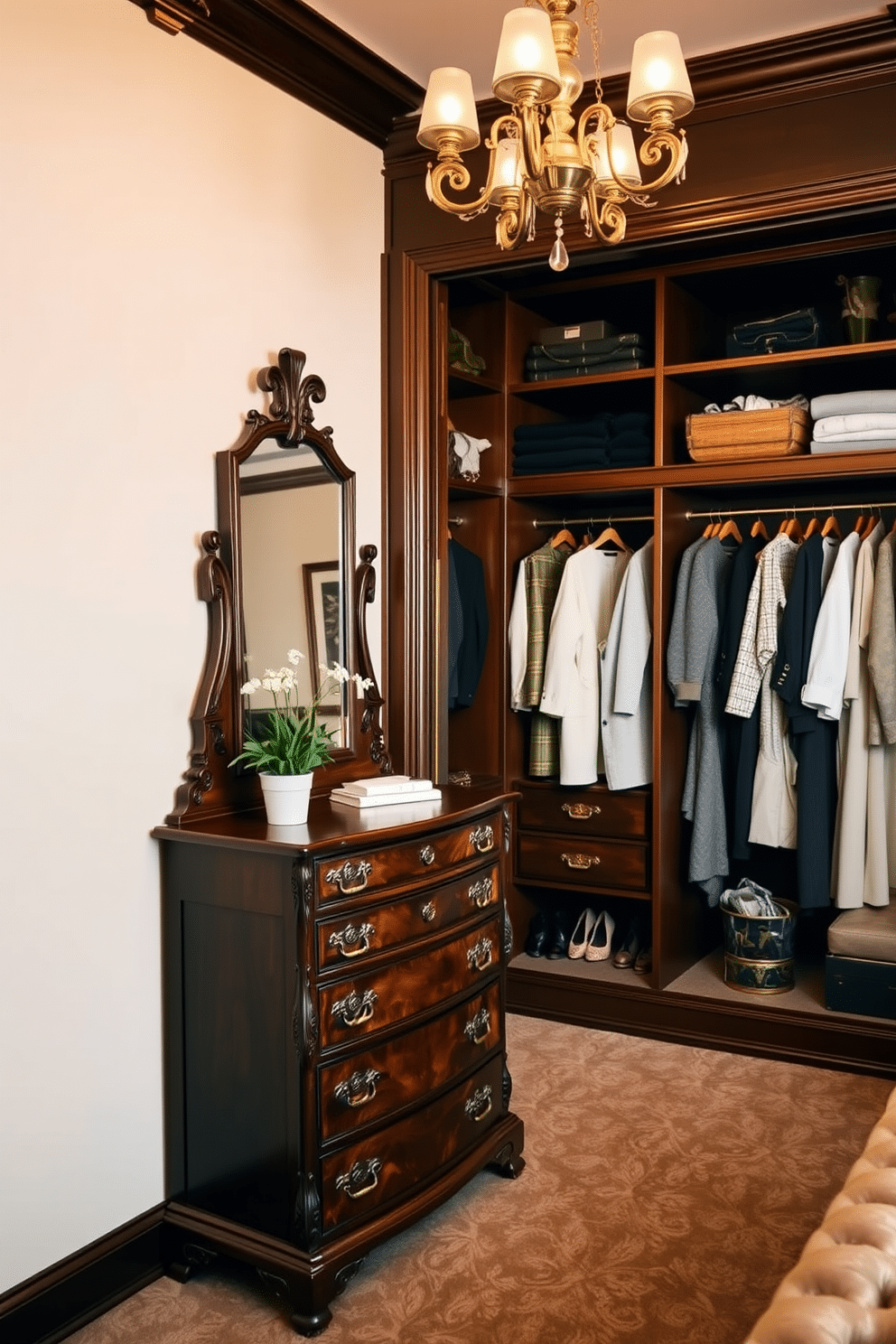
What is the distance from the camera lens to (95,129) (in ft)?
7.86

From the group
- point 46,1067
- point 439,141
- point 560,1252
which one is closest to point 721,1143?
point 560,1252

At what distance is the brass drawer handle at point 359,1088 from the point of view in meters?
2.38

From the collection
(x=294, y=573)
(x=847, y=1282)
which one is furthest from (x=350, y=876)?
(x=847, y=1282)

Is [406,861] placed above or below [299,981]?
above

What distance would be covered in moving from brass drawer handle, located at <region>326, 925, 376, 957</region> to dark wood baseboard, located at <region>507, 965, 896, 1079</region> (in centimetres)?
175

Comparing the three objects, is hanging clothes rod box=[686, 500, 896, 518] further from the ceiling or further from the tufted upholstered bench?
the tufted upholstered bench

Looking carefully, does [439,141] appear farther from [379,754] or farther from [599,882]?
[599,882]

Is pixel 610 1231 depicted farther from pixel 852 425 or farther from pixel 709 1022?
pixel 852 425

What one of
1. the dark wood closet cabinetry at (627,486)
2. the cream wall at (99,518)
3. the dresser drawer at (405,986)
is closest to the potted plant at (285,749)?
the cream wall at (99,518)

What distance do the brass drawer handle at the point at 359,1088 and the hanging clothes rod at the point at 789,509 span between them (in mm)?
2386

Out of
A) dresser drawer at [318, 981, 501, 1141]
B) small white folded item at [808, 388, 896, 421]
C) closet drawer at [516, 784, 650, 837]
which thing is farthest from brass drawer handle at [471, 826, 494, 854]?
small white folded item at [808, 388, 896, 421]

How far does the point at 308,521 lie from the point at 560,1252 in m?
1.81

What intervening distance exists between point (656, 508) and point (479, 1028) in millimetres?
1886

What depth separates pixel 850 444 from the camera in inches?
144
